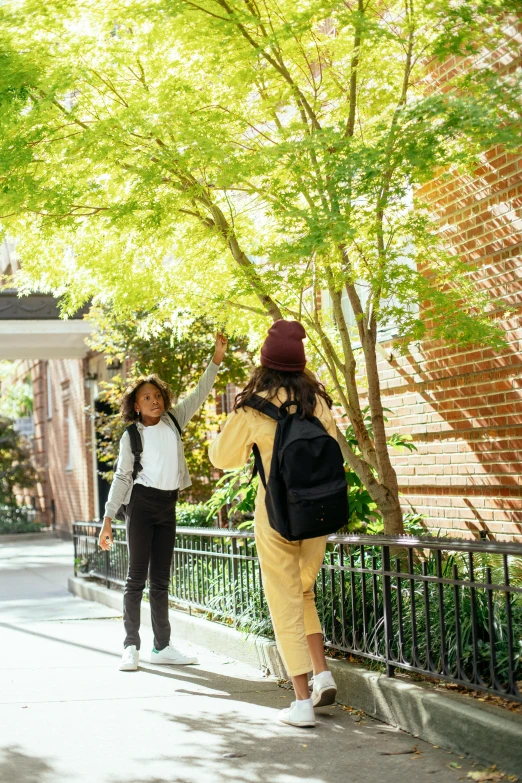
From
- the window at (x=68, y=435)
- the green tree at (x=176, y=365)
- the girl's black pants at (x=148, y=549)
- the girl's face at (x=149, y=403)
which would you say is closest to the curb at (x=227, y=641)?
the girl's black pants at (x=148, y=549)

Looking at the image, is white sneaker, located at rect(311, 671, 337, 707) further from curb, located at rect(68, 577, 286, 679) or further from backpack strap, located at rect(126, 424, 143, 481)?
backpack strap, located at rect(126, 424, 143, 481)

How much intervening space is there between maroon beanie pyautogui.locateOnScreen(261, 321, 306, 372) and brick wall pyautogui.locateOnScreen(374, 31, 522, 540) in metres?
2.31

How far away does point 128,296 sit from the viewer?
7.74 m

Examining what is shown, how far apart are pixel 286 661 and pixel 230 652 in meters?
2.46

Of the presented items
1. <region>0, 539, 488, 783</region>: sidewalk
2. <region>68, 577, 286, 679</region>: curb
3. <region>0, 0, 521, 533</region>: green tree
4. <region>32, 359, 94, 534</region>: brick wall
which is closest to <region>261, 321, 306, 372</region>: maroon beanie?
<region>0, 0, 521, 533</region>: green tree

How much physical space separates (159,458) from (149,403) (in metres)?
0.38

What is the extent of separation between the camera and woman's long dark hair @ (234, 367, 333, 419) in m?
5.45

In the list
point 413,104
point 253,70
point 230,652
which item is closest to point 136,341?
point 230,652

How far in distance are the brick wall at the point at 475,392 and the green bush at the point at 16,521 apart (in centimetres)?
1892

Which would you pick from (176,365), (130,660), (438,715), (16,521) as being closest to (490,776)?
(438,715)

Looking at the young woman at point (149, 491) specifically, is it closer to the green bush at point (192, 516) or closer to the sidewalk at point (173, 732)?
the sidewalk at point (173, 732)

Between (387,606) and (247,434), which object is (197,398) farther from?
(387,606)

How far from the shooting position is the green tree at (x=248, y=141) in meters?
5.70

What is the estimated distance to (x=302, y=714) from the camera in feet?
17.8
